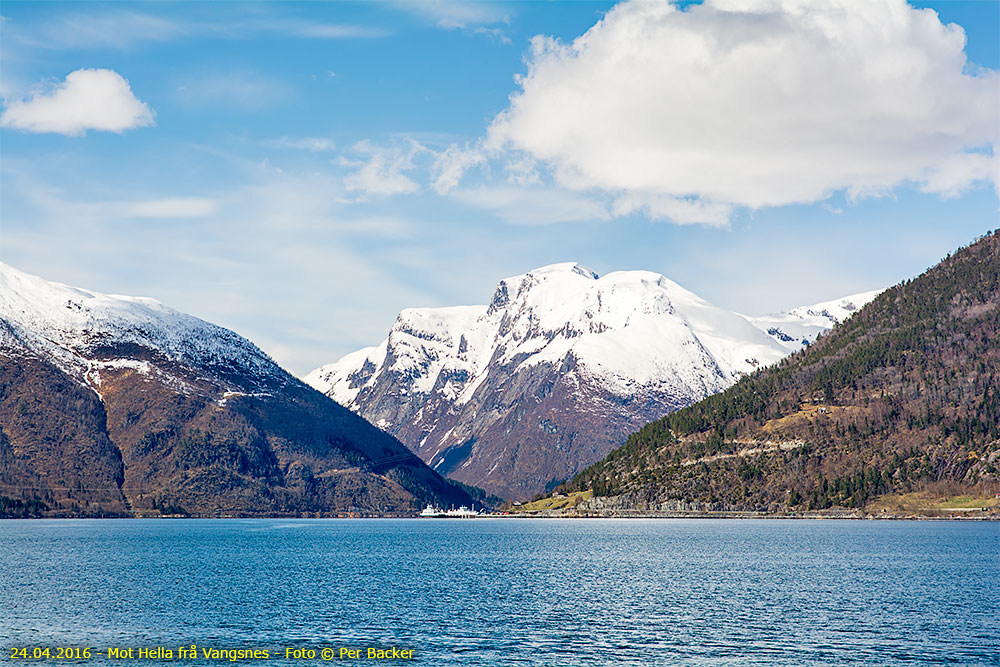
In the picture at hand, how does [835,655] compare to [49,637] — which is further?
[49,637]

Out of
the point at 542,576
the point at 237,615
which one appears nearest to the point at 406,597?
the point at 237,615

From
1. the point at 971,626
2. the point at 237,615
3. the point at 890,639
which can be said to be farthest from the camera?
the point at 237,615

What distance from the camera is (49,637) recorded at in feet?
346

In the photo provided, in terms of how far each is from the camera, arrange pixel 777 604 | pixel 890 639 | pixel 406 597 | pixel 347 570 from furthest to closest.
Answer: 1. pixel 347 570
2. pixel 406 597
3. pixel 777 604
4. pixel 890 639

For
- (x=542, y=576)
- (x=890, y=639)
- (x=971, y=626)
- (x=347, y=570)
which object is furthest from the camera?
(x=347, y=570)

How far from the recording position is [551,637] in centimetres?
10631

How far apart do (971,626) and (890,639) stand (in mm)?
14120

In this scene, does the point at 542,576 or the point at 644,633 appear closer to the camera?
the point at 644,633

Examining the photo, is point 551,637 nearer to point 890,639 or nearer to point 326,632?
point 326,632

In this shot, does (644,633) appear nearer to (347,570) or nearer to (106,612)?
(106,612)

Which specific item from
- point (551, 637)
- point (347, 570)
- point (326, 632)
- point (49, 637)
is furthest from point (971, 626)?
point (347, 570)

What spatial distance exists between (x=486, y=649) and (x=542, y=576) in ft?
243

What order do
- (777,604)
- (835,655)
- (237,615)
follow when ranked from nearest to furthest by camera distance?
(835,655)
(237,615)
(777,604)

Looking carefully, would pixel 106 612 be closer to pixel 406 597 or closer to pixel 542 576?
pixel 406 597
